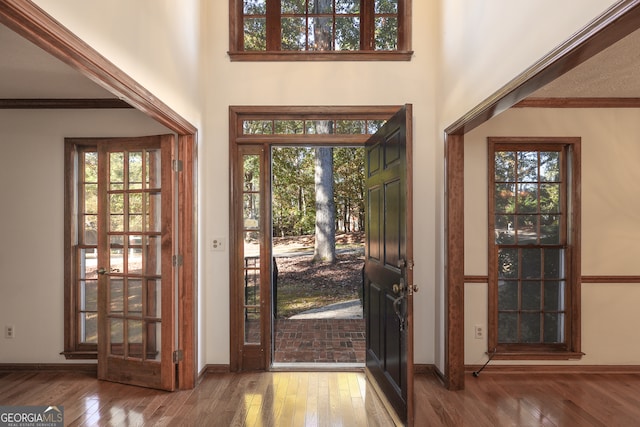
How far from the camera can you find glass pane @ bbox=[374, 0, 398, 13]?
3789 millimetres

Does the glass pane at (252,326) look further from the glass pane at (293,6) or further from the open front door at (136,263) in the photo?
the glass pane at (293,6)

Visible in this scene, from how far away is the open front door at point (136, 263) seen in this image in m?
3.22

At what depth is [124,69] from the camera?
Result: 212 centimetres

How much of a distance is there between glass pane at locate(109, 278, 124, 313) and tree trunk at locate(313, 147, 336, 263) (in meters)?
5.87

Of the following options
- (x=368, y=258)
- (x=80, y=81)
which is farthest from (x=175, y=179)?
(x=368, y=258)

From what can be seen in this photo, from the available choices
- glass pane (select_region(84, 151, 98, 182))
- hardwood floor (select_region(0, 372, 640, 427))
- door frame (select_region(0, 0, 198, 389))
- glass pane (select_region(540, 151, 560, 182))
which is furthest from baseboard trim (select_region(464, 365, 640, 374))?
glass pane (select_region(84, 151, 98, 182))

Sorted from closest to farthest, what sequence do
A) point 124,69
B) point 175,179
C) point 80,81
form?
point 124,69 < point 80,81 < point 175,179

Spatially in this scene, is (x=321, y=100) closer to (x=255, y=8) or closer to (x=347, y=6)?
(x=347, y=6)

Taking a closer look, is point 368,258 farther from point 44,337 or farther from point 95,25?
point 44,337

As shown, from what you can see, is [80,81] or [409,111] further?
[80,81]

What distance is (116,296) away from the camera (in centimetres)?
342

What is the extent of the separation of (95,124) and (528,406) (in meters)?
4.39

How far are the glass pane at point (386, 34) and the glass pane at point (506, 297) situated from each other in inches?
97.9

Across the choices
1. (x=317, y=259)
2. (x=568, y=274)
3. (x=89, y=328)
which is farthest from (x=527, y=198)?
(x=317, y=259)
